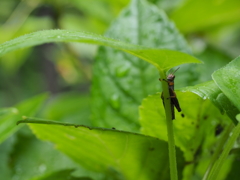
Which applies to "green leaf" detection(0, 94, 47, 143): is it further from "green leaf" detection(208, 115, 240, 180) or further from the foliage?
"green leaf" detection(208, 115, 240, 180)

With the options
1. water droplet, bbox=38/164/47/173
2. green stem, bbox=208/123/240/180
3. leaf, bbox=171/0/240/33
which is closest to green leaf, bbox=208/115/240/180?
green stem, bbox=208/123/240/180

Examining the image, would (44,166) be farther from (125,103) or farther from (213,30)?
(213,30)

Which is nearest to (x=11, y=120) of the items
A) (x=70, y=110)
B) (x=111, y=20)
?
(x=70, y=110)

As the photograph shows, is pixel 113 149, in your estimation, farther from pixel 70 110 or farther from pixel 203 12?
pixel 203 12

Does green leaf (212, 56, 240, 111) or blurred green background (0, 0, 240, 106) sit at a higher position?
blurred green background (0, 0, 240, 106)

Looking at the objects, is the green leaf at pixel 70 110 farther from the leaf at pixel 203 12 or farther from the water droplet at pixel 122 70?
the leaf at pixel 203 12

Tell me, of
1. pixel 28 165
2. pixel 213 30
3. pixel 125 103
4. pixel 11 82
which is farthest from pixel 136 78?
pixel 11 82
